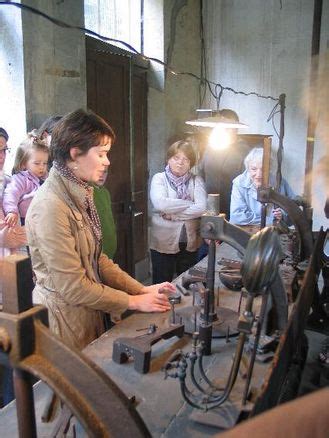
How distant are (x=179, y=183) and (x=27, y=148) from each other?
5.55 ft

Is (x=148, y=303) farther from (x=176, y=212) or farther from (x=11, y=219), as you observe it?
(x=176, y=212)


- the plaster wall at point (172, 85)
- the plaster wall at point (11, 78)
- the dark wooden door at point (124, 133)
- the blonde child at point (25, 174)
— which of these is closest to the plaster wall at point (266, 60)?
the plaster wall at point (172, 85)

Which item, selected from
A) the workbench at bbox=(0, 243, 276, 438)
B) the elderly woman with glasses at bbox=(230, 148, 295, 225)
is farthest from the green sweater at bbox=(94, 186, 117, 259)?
the elderly woman with glasses at bbox=(230, 148, 295, 225)

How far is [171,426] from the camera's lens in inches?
48.4

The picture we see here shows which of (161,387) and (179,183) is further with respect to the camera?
(179,183)

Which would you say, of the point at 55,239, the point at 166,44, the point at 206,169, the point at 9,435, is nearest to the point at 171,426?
the point at 9,435

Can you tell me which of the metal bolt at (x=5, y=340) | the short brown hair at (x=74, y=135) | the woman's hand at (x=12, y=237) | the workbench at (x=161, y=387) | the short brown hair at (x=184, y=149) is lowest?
the workbench at (x=161, y=387)

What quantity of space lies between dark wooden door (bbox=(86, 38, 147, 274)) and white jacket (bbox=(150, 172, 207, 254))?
0.69 meters

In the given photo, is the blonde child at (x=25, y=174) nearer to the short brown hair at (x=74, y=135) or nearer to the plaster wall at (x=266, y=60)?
the short brown hair at (x=74, y=135)

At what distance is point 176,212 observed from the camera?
406 cm

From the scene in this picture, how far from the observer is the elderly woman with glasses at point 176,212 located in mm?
4059

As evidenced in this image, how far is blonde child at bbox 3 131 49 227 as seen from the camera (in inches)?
111

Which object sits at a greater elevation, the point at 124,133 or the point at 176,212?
the point at 124,133

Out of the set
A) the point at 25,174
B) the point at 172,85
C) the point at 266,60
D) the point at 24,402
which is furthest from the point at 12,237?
the point at 266,60
